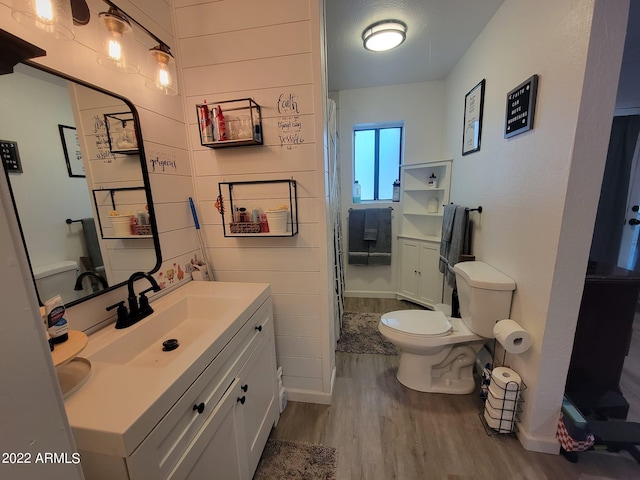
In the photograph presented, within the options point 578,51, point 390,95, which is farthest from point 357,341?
point 390,95

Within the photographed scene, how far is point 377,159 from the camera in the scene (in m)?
3.26

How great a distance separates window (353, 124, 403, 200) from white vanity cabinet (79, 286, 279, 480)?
7.58ft

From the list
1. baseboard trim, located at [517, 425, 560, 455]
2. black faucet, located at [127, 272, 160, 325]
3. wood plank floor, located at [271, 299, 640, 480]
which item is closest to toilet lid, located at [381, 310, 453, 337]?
wood plank floor, located at [271, 299, 640, 480]

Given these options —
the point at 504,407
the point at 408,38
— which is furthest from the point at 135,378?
the point at 408,38

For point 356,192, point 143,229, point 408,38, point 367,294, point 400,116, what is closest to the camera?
point 143,229

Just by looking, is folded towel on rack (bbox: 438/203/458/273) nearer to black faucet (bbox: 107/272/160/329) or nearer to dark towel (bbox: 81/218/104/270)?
black faucet (bbox: 107/272/160/329)

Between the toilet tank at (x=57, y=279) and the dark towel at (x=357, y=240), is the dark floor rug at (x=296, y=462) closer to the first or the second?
the toilet tank at (x=57, y=279)

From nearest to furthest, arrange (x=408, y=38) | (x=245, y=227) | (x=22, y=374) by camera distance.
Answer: (x=22, y=374) → (x=245, y=227) → (x=408, y=38)

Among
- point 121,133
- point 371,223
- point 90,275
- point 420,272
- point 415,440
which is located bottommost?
point 415,440

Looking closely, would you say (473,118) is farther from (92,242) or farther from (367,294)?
(92,242)

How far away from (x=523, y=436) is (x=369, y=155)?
2824 millimetres

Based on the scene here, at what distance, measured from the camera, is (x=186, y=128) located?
152 cm

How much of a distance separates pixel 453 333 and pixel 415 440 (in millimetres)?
670

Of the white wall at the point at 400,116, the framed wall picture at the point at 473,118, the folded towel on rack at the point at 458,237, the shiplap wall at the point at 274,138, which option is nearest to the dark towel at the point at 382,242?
the white wall at the point at 400,116
